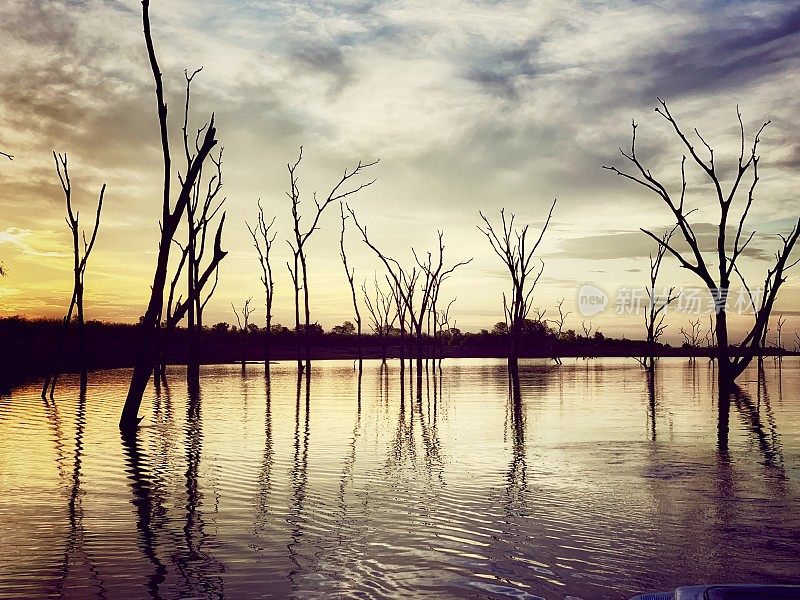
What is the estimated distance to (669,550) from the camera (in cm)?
501

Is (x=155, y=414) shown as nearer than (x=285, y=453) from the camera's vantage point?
No

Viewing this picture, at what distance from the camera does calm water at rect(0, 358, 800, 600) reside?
446 centimetres

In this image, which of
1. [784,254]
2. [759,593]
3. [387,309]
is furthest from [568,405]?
[387,309]

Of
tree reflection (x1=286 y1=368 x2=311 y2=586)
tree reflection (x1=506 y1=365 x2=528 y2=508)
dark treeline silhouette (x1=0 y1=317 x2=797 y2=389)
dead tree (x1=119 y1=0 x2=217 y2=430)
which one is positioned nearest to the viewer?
tree reflection (x1=286 y1=368 x2=311 y2=586)

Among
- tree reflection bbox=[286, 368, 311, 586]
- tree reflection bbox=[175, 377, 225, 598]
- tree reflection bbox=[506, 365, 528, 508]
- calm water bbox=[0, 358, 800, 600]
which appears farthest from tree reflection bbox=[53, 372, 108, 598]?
tree reflection bbox=[506, 365, 528, 508]

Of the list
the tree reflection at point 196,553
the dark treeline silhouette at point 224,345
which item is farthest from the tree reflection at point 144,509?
the dark treeline silhouette at point 224,345

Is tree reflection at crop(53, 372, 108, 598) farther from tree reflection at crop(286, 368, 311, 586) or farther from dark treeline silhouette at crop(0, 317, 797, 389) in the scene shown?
dark treeline silhouette at crop(0, 317, 797, 389)

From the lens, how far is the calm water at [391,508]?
446 cm

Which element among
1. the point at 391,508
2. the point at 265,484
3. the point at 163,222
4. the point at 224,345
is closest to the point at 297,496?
the point at 265,484

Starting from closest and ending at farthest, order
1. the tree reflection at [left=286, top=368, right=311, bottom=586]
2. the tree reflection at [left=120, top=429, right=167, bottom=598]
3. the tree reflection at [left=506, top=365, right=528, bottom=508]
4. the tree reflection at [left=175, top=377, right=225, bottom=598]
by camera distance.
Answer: the tree reflection at [left=175, top=377, right=225, bottom=598] → the tree reflection at [left=120, top=429, right=167, bottom=598] → the tree reflection at [left=286, top=368, right=311, bottom=586] → the tree reflection at [left=506, top=365, right=528, bottom=508]

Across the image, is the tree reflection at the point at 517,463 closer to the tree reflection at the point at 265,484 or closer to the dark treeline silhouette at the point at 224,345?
the tree reflection at the point at 265,484

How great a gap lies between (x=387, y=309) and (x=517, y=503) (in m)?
52.5

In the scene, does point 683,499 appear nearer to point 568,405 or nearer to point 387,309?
point 568,405

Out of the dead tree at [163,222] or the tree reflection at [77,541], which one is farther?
the dead tree at [163,222]
